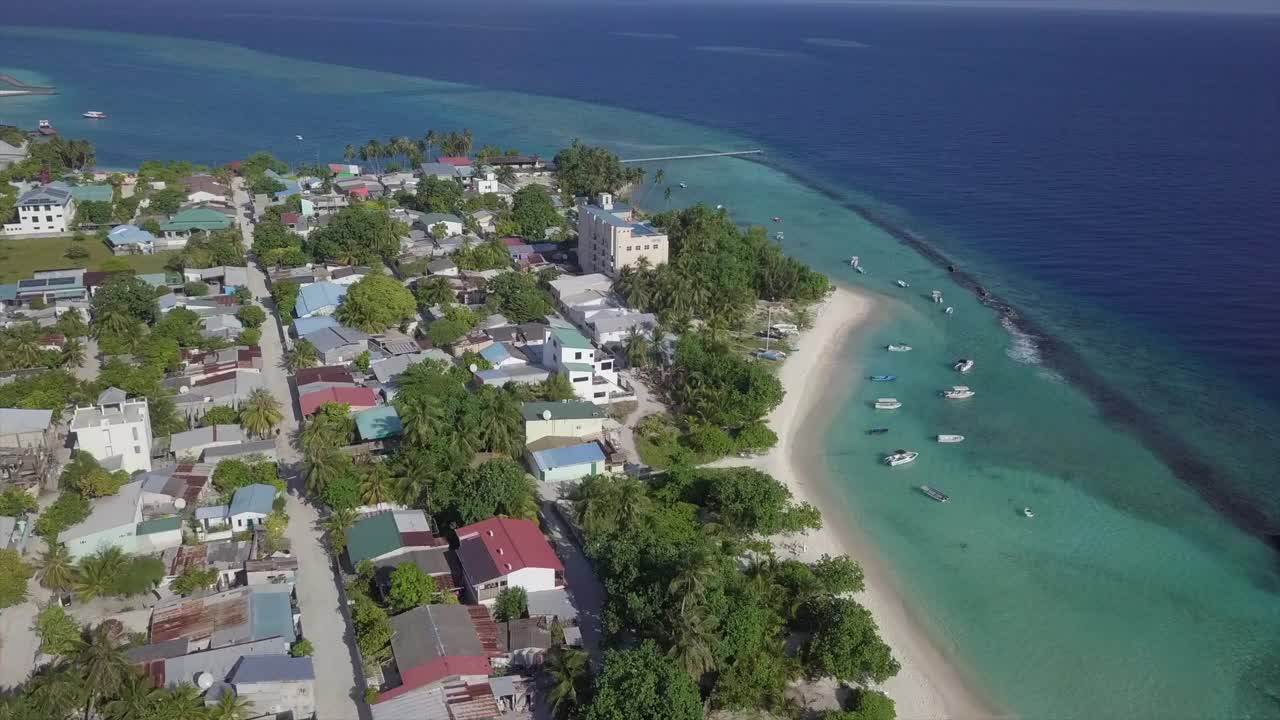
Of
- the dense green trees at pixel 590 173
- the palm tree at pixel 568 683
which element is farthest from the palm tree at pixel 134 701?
the dense green trees at pixel 590 173

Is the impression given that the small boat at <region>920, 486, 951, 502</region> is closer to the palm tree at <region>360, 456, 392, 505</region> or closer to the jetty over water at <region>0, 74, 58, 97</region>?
the palm tree at <region>360, 456, 392, 505</region>

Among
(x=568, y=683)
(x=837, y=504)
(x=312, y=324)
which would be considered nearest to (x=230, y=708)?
(x=568, y=683)

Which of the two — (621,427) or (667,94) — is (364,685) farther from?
(667,94)

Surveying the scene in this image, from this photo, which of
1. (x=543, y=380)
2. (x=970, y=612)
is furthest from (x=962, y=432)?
(x=543, y=380)

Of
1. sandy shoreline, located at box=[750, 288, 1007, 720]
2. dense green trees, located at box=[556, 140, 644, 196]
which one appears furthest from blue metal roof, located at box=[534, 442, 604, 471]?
dense green trees, located at box=[556, 140, 644, 196]

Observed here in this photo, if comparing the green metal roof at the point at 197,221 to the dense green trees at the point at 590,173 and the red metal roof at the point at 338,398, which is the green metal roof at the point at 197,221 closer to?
the dense green trees at the point at 590,173

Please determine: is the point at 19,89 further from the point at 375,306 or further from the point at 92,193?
the point at 375,306
